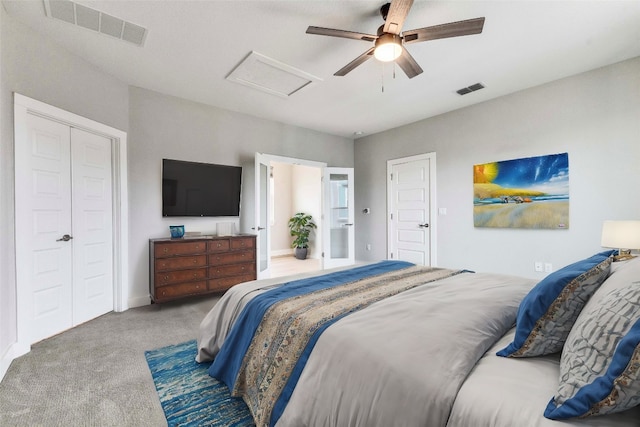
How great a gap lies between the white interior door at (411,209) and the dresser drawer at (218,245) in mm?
2999

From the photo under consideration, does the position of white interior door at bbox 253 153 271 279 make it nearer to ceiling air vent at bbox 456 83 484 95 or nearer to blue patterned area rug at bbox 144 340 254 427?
blue patterned area rug at bbox 144 340 254 427

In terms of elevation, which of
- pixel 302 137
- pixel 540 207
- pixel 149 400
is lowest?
pixel 149 400

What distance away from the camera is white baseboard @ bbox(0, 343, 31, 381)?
2011 millimetres

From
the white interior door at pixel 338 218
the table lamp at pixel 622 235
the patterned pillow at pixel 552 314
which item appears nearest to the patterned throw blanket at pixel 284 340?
the patterned pillow at pixel 552 314

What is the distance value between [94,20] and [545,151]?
16.1 feet

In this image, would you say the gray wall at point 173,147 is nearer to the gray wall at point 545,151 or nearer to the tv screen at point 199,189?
the tv screen at point 199,189

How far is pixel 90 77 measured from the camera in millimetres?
3002

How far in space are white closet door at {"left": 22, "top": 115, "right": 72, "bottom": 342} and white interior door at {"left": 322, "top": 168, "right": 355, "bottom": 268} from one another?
3733mm

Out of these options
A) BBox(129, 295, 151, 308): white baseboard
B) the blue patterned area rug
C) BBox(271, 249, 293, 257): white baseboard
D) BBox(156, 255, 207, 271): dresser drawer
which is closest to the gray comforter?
the blue patterned area rug

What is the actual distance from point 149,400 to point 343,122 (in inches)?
175

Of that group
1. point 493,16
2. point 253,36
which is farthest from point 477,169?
point 253,36

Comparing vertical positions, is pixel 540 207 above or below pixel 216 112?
below

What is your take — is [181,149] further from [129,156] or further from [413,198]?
[413,198]

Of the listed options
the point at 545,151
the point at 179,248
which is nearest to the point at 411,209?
the point at 545,151
